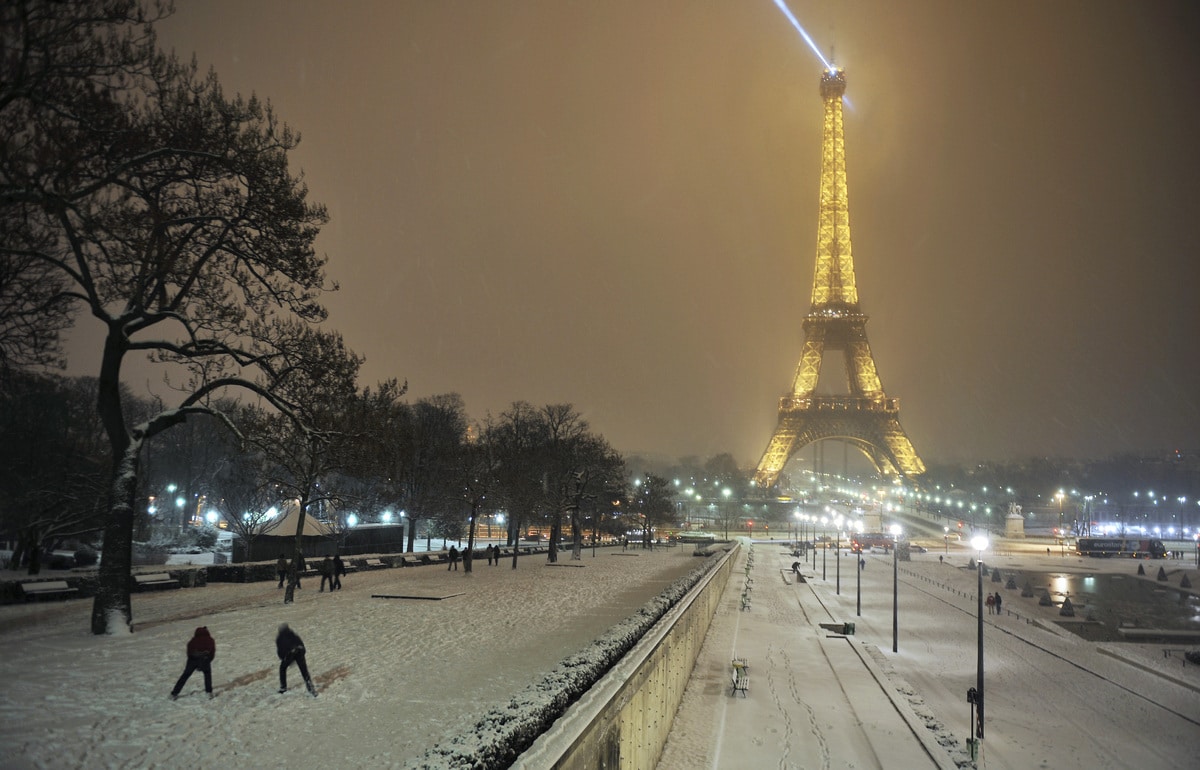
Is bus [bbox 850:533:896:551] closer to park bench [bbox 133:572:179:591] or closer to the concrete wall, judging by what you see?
the concrete wall

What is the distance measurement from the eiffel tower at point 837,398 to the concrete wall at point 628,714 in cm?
10295

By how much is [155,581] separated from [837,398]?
356 ft

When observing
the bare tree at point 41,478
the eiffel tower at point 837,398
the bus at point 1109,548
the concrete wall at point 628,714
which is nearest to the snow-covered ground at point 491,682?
the concrete wall at point 628,714

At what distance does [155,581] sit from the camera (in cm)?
2586

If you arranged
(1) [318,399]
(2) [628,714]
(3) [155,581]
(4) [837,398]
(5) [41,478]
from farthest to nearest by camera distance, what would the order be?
(4) [837,398] → (5) [41,478] → (3) [155,581] → (1) [318,399] → (2) [628,714]

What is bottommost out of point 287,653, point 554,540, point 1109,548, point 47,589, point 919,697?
point 1109,548

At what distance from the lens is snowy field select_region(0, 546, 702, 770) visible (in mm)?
9781

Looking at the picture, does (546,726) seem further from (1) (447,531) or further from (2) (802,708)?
(1) (447,531)

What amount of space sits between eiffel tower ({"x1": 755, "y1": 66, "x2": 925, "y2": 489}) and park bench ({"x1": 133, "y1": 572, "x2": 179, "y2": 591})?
9921cm

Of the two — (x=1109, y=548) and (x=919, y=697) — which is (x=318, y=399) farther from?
(x=1109, y=548)

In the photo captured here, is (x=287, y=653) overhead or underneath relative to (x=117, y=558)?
underneath

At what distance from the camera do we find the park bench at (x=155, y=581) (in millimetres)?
25391

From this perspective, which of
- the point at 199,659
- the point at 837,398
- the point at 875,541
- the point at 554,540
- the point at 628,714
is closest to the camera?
the point at 628,714

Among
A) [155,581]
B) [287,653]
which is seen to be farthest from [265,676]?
Answer: [155,581]
